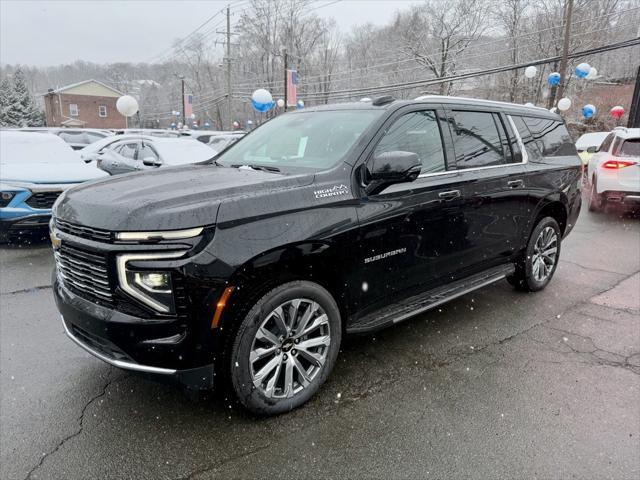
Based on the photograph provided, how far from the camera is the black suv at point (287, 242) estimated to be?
91.3 inches

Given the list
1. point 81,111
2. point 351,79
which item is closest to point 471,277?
point 351,79

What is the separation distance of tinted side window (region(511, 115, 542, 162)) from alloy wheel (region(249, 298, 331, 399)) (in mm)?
2975

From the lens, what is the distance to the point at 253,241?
2439mm

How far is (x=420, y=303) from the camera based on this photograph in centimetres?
348

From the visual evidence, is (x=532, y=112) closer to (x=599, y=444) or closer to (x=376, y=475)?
(x=599, y=444)

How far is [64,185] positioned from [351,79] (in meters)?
49.3

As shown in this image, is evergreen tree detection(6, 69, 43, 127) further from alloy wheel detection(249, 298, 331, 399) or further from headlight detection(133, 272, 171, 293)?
alloy wheel detection(249, 298, 331, 399)

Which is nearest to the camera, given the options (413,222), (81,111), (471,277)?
(413,222)

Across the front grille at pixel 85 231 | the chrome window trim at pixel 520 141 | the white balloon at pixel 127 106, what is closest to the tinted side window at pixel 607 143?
the chrome window trim at pixel 520 141

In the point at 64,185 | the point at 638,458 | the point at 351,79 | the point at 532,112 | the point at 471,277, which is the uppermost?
the point at 351,79

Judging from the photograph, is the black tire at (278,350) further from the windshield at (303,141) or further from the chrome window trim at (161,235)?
the windshield at (303,141)

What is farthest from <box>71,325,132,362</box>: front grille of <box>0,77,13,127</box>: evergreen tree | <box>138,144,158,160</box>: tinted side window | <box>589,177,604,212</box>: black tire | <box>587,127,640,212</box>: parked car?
<box>0,77,13,127</box>: evergreen tree

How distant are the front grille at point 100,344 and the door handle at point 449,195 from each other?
242cm

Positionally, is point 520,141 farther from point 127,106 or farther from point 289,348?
point 127,106
